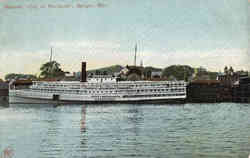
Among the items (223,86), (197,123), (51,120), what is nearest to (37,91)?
(51,120)

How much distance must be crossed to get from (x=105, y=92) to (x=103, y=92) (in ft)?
0.30

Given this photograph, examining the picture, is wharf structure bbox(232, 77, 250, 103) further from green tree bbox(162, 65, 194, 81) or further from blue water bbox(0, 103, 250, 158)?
blue water bbox(0, 103, 250, 158)

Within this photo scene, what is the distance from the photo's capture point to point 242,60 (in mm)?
5996

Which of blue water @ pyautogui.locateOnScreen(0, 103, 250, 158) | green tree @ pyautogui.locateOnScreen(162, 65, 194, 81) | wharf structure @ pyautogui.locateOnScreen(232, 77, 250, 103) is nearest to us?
blue water @ pyautogui.locateOnScreen(0, 103, 250, 158)

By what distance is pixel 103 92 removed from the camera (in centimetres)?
1564

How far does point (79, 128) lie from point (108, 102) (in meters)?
8.39

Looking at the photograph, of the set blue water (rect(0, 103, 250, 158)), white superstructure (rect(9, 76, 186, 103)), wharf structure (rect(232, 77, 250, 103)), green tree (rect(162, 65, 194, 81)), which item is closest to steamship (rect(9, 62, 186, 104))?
white superstructure (rect(9, 76, 186, 103))

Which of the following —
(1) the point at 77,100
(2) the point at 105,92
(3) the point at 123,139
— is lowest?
(3) the point at 123,139

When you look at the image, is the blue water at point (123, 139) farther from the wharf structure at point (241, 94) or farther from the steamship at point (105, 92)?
the steamship at point (105, 92)

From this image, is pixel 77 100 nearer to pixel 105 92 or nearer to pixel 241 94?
pixel 105 92

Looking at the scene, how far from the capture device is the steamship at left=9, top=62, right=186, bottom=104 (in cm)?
1505

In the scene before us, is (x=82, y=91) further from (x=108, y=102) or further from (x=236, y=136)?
(x=236, y=136)

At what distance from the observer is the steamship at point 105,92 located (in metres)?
15.0

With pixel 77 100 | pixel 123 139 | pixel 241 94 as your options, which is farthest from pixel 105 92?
pixel 123 139
